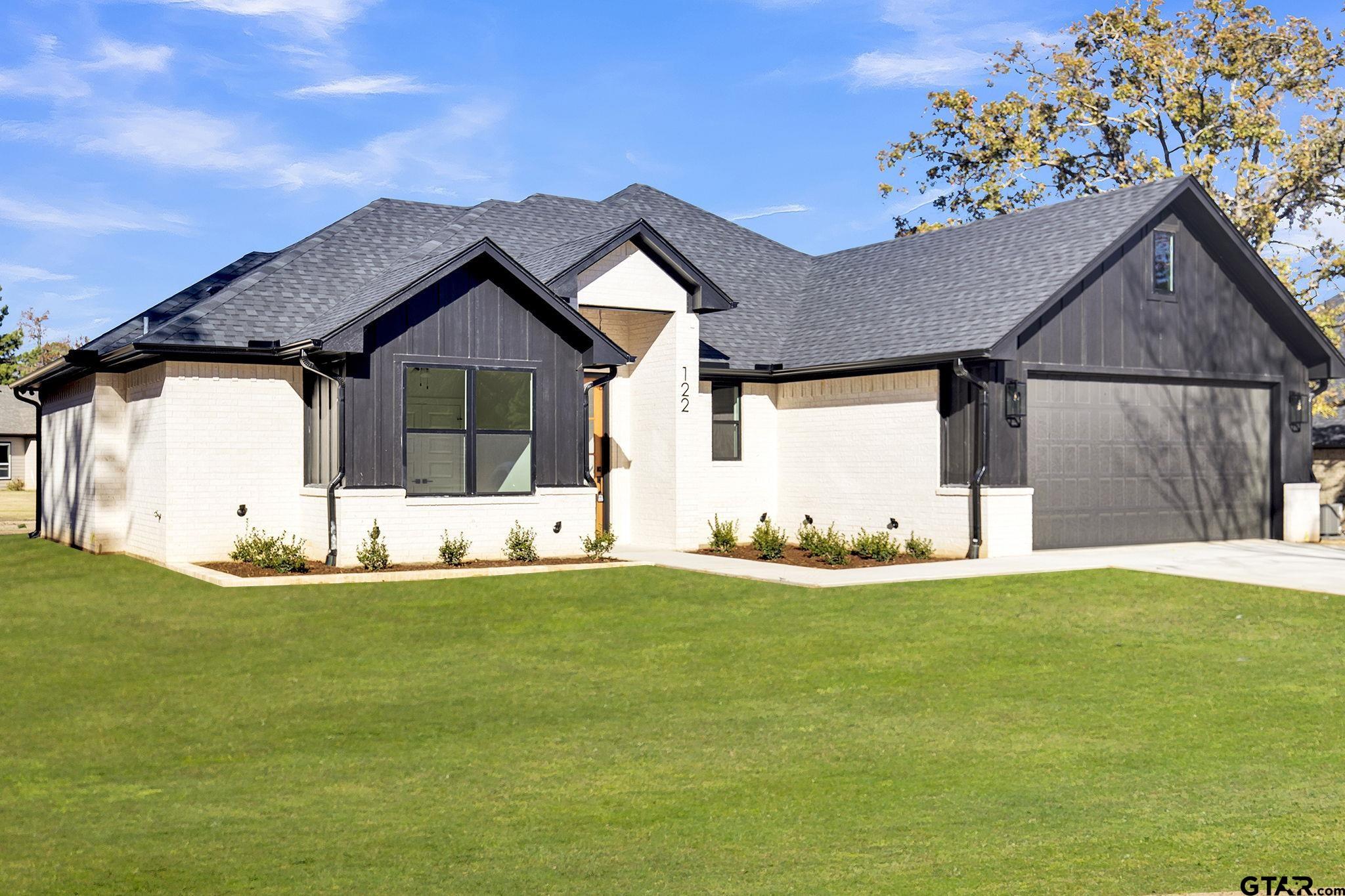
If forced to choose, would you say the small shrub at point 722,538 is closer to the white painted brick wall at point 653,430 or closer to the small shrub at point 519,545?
the white painted brick wall at point 653,430

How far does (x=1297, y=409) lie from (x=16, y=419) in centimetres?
5069

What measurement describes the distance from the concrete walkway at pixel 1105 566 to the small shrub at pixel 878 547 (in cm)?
117

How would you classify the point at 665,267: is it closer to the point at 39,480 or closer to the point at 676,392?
the point at 676,392

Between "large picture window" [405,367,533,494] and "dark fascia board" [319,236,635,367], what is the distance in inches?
46.9

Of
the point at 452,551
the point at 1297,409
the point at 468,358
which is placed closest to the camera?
the point at 452,551

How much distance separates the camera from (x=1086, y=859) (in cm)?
669

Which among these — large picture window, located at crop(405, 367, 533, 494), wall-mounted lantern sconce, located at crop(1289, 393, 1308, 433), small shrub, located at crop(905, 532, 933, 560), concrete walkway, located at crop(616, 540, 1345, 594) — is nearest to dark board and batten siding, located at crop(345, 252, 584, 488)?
large picture window, located at crop(405, 367, 533, 494)

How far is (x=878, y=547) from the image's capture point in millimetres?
22125

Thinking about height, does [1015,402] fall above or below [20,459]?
above

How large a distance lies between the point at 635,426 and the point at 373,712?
574 inches

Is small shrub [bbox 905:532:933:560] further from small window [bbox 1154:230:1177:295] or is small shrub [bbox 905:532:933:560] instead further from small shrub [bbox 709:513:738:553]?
small window [bbox 1154:230:1177:295]

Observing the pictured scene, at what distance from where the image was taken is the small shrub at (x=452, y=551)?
66.2ft

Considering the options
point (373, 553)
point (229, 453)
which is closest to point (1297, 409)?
point (373, 553)

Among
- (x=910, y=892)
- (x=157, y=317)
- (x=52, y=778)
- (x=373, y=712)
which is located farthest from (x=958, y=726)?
(x=157, y=317)
